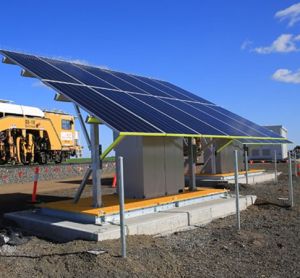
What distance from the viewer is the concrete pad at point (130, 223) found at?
8516mm

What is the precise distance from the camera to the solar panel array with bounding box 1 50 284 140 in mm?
8836

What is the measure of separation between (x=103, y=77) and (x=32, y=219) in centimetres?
444

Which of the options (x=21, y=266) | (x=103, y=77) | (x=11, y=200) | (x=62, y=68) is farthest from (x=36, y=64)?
(x=11, y=200)

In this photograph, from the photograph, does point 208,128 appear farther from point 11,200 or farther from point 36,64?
point 11,200

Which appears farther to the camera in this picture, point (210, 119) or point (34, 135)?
point (34, 135)

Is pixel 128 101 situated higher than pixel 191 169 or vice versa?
pixel 128 101

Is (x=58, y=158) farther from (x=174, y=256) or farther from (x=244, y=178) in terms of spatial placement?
(x=174, y=256)

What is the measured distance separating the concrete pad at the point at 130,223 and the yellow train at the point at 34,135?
21.6 meters

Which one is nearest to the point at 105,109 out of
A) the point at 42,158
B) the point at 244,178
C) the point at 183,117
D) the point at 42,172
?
the point at 183,117

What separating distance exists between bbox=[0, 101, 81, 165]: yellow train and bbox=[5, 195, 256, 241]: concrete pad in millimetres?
21588

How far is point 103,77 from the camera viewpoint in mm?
12406

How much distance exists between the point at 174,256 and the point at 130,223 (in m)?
1.69

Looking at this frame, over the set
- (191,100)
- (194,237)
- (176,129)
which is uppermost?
(191,100)

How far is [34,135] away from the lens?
3422 cm
